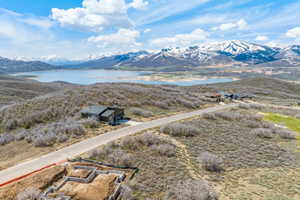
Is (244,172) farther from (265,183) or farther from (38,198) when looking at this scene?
(38,198)

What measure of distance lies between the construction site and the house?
11465 mm

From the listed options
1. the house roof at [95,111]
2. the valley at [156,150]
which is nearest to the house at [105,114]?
the house roof at [95,111]

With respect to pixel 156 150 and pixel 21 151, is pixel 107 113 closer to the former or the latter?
pixel 21 151

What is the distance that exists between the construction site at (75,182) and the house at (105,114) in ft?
37.6

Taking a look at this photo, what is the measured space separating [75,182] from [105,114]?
1456 centimetres

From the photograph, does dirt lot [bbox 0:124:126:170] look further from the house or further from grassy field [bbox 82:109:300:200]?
grassy field [bbox 82:109:300:200]

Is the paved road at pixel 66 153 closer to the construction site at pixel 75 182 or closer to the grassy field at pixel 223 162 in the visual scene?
the construction site at pixel 75 182

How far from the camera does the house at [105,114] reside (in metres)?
26.3

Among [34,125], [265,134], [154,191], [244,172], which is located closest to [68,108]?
[34,125]

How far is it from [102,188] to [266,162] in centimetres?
1497

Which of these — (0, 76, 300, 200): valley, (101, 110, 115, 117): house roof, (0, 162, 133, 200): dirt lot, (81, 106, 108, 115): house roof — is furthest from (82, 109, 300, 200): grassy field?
(81, 106, 108, 115): house roof

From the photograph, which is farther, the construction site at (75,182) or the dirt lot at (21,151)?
the dirt lot at (21,151)

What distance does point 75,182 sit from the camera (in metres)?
12.6

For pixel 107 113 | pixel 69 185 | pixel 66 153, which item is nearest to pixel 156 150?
pixel 69 185
